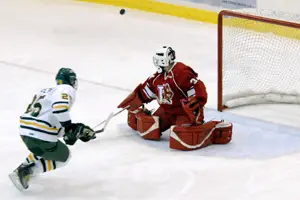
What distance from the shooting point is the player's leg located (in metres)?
3.52

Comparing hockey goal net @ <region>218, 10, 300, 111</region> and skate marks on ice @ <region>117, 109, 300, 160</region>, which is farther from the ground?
hockey goal net @ <region>218, 10, 300, 111</region>

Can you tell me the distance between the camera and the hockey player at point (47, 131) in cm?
346

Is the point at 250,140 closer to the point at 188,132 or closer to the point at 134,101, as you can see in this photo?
the point at 188,132

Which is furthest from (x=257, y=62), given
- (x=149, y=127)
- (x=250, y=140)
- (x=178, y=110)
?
(x=149, y=127)

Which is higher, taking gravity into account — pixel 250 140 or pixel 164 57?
pixel 164 57

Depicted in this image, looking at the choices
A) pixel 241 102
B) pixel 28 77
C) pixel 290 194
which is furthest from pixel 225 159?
pixel 28 77

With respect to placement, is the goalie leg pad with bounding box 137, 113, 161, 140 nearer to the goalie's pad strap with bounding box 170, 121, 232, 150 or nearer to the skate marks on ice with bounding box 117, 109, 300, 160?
the skate marks on ice with bounding box 117, 109, 300, 160

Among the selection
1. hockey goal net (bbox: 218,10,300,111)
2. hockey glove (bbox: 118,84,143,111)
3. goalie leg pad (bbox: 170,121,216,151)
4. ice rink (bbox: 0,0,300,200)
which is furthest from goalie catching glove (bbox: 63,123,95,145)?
hockey goal net (bbox: 218,10,300,111)

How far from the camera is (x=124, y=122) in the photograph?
15.2 feet

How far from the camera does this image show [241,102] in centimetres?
485

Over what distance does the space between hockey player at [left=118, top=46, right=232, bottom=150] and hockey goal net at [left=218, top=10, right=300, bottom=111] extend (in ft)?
1.96

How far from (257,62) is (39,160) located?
180 centimetres

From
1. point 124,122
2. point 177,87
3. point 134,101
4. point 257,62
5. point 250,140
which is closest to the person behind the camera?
point 177,87

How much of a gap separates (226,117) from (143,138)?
2.01 ft
